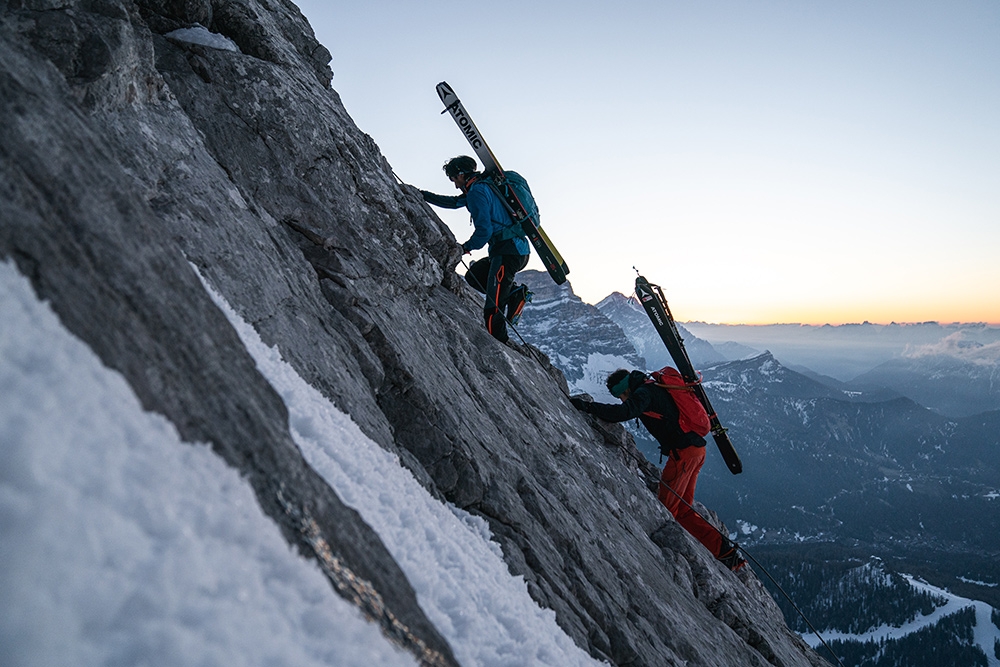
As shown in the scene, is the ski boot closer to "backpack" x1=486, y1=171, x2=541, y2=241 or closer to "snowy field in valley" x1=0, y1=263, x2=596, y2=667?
"backpack" x1=486, y1=171, x2=541, y2=241

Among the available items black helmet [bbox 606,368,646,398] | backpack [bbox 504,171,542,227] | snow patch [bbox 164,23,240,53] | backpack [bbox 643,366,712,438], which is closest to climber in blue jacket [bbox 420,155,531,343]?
backpack [bbox 504,171,542,227]

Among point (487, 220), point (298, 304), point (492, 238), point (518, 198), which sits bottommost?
point (298, 304)

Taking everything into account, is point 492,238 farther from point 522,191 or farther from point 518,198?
point 522,191

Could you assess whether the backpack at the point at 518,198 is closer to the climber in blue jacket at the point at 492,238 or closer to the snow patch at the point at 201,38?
the climber in blue jacket at the point at 492,238

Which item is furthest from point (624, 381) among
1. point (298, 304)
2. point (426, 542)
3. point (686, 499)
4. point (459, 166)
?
point (426, 542)

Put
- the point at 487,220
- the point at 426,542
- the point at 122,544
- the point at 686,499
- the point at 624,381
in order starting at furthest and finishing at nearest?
the point at 686,499 < the point at 624,381 < the point at 487,220 < the point at 426,542 < the point at 122,544

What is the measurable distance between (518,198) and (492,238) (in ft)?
3.94

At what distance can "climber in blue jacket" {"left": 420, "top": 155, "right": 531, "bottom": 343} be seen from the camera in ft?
44.0

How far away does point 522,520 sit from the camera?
8.80 meters

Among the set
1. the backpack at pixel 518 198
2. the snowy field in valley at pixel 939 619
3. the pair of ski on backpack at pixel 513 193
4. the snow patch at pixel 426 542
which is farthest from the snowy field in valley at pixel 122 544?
the snowy field in valley at pixel 939 619

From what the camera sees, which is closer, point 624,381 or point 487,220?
point 487,220

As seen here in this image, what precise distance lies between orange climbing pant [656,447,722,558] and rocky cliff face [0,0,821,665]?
954 millimetres

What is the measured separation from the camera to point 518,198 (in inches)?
558

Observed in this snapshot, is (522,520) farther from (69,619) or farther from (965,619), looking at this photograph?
(965,619)
